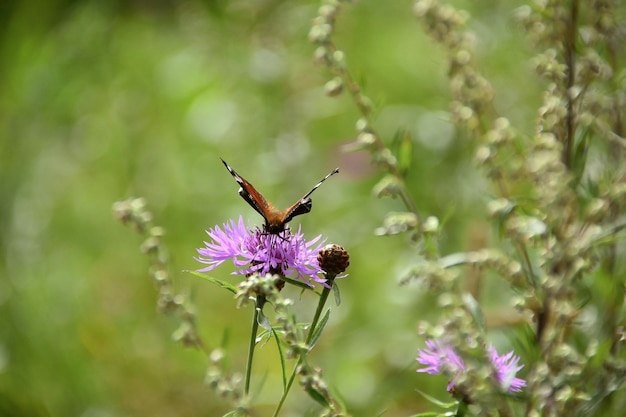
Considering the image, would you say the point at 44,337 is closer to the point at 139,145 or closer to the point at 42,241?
the point at 42,241

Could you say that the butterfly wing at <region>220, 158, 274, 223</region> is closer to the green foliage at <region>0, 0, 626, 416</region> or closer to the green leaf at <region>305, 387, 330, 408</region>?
the green foliage at <region>0, 0, 626, 416</region>

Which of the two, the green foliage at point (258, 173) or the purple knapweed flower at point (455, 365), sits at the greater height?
the green foliage at point (258, 173)

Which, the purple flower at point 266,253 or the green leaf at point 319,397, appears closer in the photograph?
the green leaf at point 319,397

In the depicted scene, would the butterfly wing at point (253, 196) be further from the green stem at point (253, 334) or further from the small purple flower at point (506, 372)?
the small purple flower at point (506, 372)

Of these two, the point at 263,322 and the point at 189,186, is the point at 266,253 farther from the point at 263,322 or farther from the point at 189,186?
the point at 189,186

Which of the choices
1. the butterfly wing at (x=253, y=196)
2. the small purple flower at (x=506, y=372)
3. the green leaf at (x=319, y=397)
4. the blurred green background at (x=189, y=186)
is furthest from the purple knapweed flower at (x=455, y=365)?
the blurred green background at (x=189, y=186)

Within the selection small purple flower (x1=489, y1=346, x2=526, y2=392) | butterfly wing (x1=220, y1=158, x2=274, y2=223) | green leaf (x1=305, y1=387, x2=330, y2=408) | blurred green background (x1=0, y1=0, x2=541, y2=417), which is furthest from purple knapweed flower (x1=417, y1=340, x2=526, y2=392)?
blurred green background (x1=0, y1=0, x2=541, y2=417)
